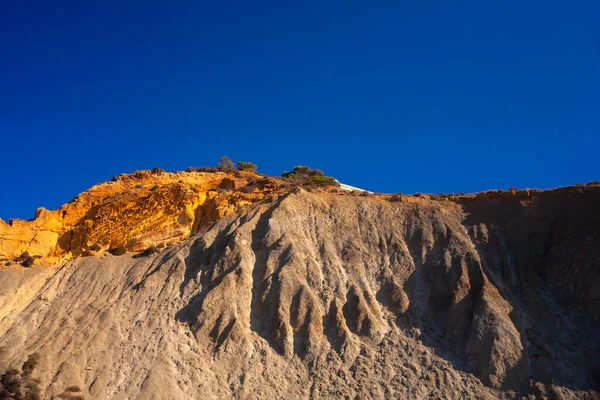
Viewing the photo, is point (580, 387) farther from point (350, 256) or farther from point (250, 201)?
point (250, 201)

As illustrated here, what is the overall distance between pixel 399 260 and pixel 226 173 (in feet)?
65.2

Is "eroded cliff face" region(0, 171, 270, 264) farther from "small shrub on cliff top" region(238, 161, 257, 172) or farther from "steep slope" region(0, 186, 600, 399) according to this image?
"small shrub on cliff top" region(238, 161, 257, 172)

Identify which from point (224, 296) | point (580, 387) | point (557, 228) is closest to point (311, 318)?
point (224, 296)

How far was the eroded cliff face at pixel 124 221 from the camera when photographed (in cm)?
3831

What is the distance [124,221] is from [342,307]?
57.7 ft

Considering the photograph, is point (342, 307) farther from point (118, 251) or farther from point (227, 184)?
point (227, 184)

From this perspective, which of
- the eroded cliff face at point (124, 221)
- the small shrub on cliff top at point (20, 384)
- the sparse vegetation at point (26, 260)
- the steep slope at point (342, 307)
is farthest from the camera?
the eroded cliff face at point (124, 221)

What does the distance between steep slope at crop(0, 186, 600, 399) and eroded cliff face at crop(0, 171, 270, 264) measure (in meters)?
2.29

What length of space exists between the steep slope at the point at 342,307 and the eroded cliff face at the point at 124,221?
90.0 inches

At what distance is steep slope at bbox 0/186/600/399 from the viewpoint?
2566 centimetres

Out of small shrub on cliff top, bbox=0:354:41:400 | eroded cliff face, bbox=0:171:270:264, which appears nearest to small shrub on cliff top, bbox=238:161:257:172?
eroded cliff face, bbox=0:171:270:264

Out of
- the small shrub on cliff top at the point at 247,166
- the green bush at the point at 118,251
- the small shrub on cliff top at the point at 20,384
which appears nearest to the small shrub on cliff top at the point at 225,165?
the small shrub on cliff top at the point at 247,166

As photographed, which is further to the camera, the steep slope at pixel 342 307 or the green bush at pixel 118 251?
the green bush at pixel 118 251

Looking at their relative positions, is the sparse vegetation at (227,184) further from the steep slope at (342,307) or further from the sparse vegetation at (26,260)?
the sparse vegetation at (26,260)
